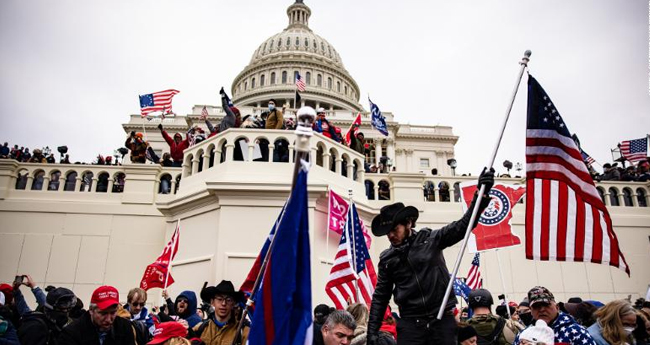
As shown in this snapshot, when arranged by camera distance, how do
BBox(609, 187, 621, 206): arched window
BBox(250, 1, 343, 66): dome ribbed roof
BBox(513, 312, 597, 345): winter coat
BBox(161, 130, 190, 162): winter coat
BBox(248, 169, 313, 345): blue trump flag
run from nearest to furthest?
BBox(248, 169, 313, 345): blue trump flag < BBox(513, 312, 597, 345): winter coat < BBox(609, 187, 621, 206): arched window < BBox(161, 130, 190, 162): winter coat < BBox(250, 1, 343, 66): dome ribbed roof

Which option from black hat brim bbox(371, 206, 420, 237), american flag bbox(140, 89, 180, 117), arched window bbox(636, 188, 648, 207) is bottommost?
black hat brim bbox(371, 206, 420, 237)

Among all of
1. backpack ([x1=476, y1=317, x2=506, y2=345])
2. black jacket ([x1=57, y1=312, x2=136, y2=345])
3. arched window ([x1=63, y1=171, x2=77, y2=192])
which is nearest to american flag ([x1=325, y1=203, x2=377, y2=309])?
backpack ([x1=476, y1=317, x2=506, y2=345])

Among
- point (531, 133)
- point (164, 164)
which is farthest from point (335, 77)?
point (531, 133)

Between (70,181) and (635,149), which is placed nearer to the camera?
(70,181)

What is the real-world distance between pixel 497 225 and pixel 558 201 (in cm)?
533

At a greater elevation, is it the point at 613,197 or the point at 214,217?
the point at 613,197

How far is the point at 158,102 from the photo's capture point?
62.5ft

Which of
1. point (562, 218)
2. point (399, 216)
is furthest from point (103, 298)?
point (562, 218)

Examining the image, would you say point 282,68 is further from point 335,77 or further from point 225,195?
point 225,195

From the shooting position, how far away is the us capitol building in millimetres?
10109

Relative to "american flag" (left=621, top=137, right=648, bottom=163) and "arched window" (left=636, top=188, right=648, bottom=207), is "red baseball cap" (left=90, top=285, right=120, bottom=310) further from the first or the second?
"american flag" (left=621, top=137, right=648, bottom=163)

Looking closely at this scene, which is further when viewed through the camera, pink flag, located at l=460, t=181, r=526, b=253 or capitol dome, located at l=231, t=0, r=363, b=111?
capitol dome, located at l=231, t=0, r=363, b=111

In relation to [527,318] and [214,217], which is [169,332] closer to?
[527,318]

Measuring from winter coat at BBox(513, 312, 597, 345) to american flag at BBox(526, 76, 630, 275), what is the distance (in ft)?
2.18
